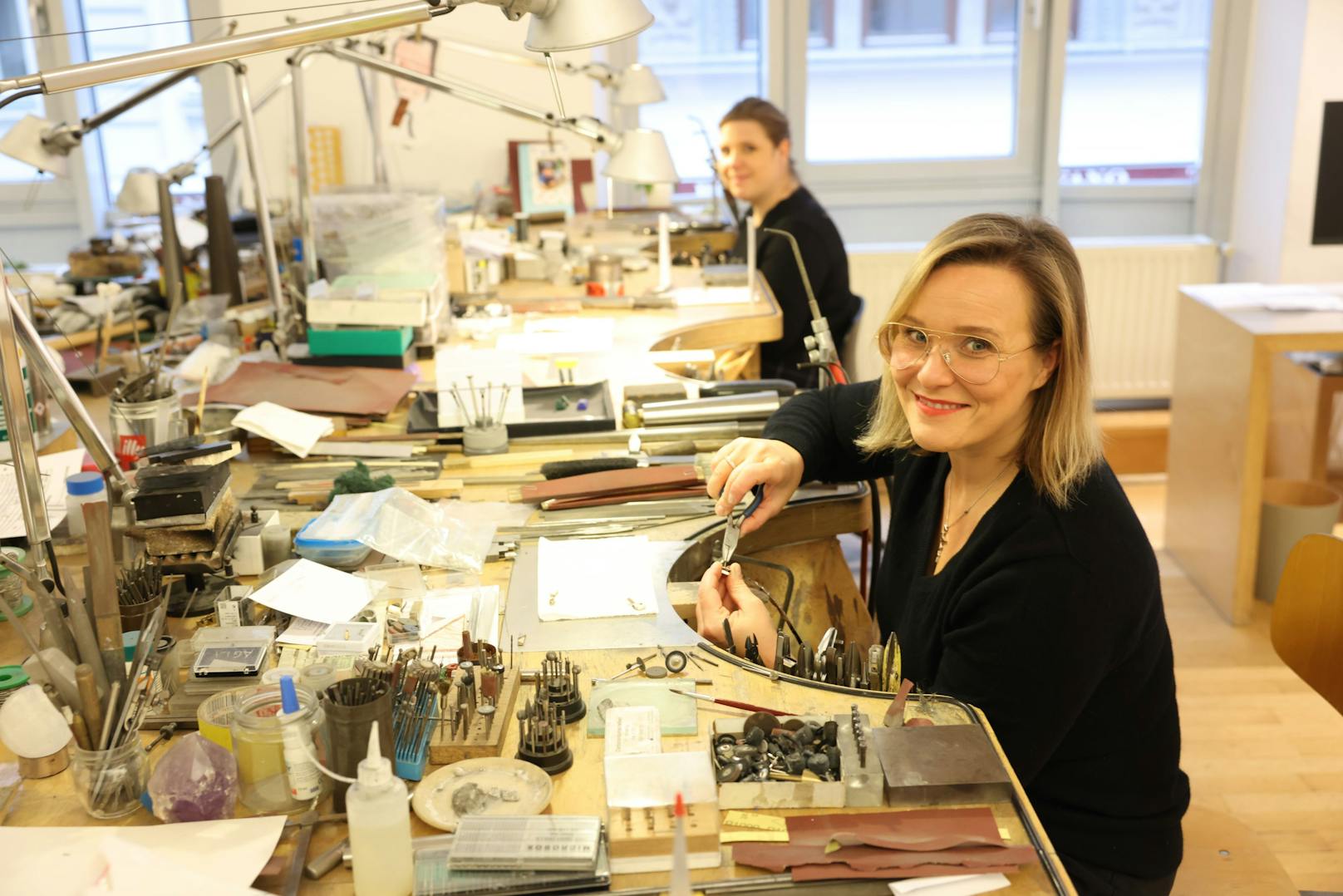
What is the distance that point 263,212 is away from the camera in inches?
111

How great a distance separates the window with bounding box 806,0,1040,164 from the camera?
16.8 ft

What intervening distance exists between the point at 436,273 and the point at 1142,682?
220cm

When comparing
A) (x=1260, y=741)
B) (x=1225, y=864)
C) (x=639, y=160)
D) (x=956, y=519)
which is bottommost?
(x=1260, y=741)

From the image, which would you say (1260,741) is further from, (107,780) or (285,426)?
(107,780)

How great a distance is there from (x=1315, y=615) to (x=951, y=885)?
0.96 m

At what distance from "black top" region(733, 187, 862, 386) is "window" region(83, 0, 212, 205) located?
111 inches

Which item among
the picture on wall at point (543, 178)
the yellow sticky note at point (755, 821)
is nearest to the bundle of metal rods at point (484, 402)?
the yellow sticky note at point (755, 821)

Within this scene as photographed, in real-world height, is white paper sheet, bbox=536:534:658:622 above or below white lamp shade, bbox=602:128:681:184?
below

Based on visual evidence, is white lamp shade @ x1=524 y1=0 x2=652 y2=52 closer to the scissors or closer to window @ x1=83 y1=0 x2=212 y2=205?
the scissors

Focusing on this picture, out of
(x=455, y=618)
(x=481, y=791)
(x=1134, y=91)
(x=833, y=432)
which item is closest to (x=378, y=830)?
(x=481, y=791)

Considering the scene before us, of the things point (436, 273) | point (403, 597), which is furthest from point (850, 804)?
point (436, 273)

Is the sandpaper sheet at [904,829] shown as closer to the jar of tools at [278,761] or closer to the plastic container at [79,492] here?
the jar of tools at [278,761]

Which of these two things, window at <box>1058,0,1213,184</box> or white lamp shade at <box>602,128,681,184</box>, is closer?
white lamp shade at <box>602,128,681,184</box>

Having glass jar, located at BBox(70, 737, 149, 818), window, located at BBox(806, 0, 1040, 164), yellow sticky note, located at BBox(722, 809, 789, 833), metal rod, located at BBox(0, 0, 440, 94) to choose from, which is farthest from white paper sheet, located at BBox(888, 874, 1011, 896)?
window, located at BBox(806, 0, 1040, 164)
